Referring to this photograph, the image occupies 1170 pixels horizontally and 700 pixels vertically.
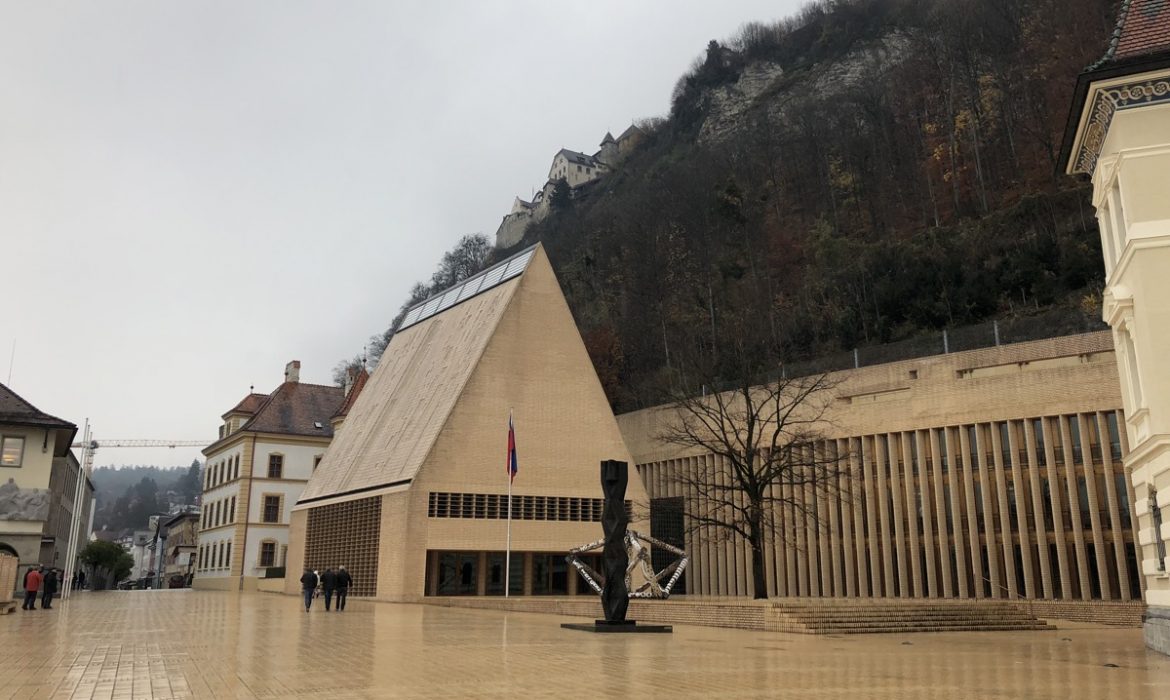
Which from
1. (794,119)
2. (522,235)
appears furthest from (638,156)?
(794,119)

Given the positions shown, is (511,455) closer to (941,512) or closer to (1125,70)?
(941,512)

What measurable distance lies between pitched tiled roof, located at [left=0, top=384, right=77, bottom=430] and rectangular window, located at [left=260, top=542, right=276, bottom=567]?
18.6 meters

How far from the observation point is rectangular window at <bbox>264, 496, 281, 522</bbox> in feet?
164

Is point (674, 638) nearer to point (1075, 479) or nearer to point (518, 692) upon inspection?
point (518, 692)

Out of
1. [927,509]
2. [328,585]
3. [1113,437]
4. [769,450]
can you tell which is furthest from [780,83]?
[328,585]

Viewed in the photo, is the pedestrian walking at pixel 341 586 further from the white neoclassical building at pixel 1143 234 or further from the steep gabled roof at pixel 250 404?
the steep gabled roof at pixel 250 404

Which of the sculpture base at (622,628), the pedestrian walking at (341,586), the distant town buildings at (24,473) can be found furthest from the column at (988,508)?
the distant town buildings at (24,473)

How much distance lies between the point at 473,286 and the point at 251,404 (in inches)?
991

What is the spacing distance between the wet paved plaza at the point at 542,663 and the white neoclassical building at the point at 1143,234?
2.24m

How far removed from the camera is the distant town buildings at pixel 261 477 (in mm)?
49312

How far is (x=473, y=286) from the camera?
40.0 meters

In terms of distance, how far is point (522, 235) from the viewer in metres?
109

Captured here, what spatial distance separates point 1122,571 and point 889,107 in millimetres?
38074

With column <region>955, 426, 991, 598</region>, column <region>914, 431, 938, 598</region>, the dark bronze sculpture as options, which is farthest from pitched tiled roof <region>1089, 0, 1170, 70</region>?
column <region>914, 431, 938, 598</region>
